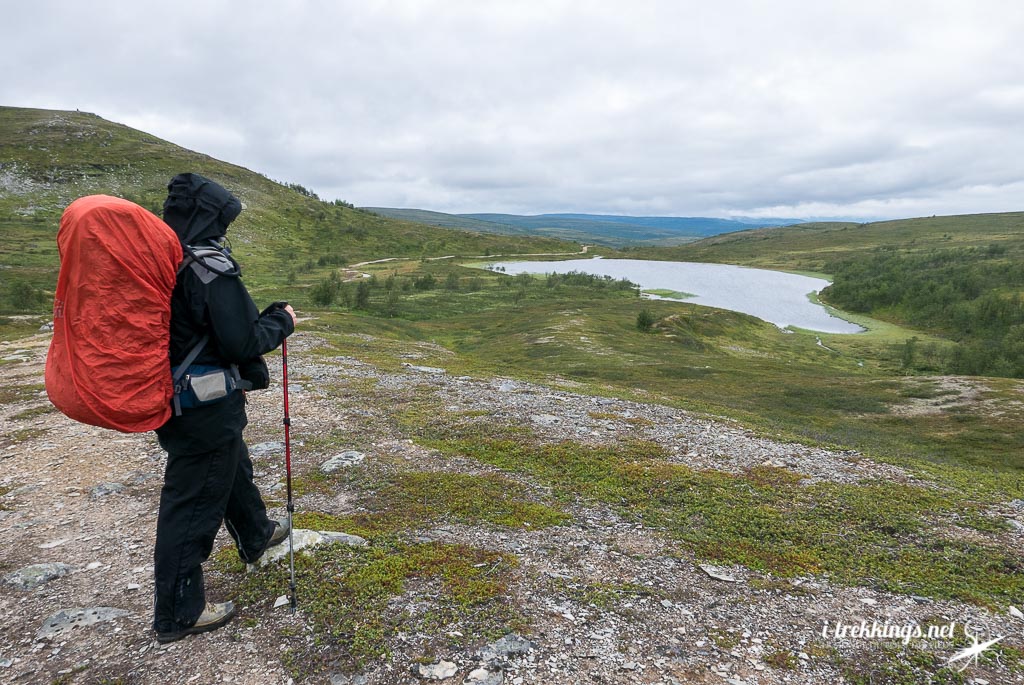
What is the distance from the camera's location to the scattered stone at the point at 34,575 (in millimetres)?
6922

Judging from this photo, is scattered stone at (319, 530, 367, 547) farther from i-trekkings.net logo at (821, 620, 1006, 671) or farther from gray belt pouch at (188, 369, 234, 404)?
i-trekkings.net logo at (821, 620, 1006, 671)

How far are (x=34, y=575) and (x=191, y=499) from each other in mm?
3872

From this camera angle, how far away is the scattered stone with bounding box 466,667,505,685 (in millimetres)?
5184

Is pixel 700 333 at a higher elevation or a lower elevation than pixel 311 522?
lower

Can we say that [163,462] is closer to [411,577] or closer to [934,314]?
[411,577]

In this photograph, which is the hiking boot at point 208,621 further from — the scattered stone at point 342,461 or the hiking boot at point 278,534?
the scattered stone at point 342,461

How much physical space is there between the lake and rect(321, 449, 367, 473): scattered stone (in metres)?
92.1

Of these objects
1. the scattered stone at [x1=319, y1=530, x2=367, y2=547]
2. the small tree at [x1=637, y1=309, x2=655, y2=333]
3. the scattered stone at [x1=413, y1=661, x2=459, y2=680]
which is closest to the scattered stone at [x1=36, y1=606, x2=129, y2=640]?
the scattered stone at [x1=319, y1=530, x2=367, y2=547]

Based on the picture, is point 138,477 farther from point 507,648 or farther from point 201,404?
point 507,648

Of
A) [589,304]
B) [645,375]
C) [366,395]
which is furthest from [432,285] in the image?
[366,395]

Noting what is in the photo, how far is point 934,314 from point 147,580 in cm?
11602

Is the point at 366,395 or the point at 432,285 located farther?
the point at 432,285

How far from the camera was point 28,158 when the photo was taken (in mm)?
142125

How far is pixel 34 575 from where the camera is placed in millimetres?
7082
